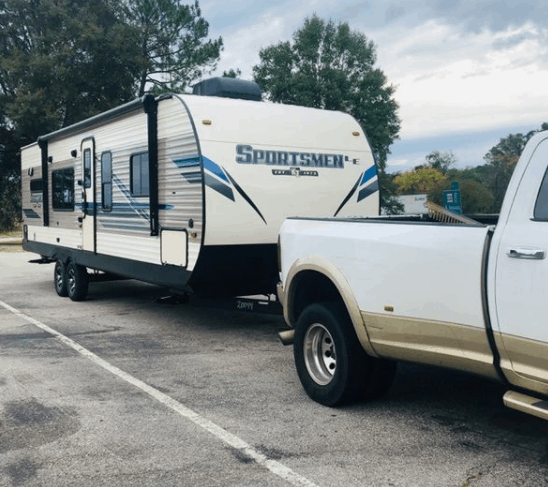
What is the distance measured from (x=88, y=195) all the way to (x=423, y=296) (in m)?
7.77

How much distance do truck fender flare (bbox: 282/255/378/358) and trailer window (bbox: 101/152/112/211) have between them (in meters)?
5.18

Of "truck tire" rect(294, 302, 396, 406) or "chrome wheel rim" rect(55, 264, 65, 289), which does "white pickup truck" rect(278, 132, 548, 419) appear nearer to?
"truck tire" rect(294, 302, 396, 406)

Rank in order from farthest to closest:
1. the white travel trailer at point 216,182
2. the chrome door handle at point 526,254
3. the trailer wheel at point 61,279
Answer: the trailer wheel at point 61,279 → the white travel trailer at point 216,182 → the chrome door handle at point 526,254

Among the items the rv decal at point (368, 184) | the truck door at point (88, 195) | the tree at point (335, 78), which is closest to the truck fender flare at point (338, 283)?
the rv decal at point (368, 184)

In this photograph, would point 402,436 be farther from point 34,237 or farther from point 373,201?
point 34,237

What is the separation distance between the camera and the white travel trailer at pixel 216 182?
809 cm

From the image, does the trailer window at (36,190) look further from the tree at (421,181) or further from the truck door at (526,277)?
the tree at (421,181)

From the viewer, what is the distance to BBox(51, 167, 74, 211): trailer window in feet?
39.6

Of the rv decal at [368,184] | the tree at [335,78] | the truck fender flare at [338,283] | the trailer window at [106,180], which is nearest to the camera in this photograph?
the truck fender flare at [338,283]

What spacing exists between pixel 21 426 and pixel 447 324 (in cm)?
313

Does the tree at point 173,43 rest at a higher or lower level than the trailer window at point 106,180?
higher

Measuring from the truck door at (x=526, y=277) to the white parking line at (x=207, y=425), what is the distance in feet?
4.60

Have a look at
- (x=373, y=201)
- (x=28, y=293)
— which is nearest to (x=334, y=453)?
(x=373, y=201)

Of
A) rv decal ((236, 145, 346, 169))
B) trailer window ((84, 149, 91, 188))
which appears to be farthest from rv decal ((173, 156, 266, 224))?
trailer window ((84, 149, 91, 188))
